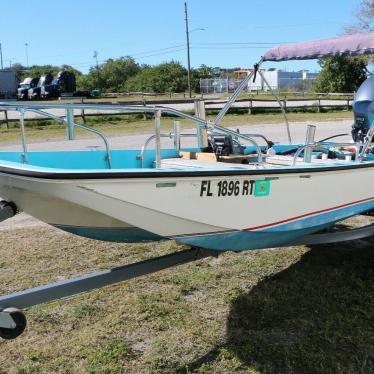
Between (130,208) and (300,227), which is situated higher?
(130,208)

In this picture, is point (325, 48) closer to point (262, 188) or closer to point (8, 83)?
point (262, 188)

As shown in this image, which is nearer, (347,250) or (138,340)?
(138,340)

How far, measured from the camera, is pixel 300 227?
4113mm

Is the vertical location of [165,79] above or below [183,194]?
above

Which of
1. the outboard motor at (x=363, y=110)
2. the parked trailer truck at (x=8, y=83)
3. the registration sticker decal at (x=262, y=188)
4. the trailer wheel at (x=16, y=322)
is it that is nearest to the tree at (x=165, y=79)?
the parked trailer truck at (x=8, y=83)

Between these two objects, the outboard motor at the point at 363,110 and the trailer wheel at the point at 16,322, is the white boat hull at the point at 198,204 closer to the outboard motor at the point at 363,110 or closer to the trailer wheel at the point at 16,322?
the trailer wheel at the point at 16,322

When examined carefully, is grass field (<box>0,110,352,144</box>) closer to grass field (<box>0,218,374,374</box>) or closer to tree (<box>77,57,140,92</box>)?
grass field (<box>0,218,374,374</box>)

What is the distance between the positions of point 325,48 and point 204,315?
2.85 meters

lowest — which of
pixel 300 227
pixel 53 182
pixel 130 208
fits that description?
pixel 300 227

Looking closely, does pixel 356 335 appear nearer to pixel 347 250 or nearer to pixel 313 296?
pixel 313 296

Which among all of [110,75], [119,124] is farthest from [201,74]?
[119,124]

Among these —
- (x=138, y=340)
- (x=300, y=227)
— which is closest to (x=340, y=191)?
(x=300, y=227)

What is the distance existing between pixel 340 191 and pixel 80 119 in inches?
752

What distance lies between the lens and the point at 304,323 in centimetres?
390
